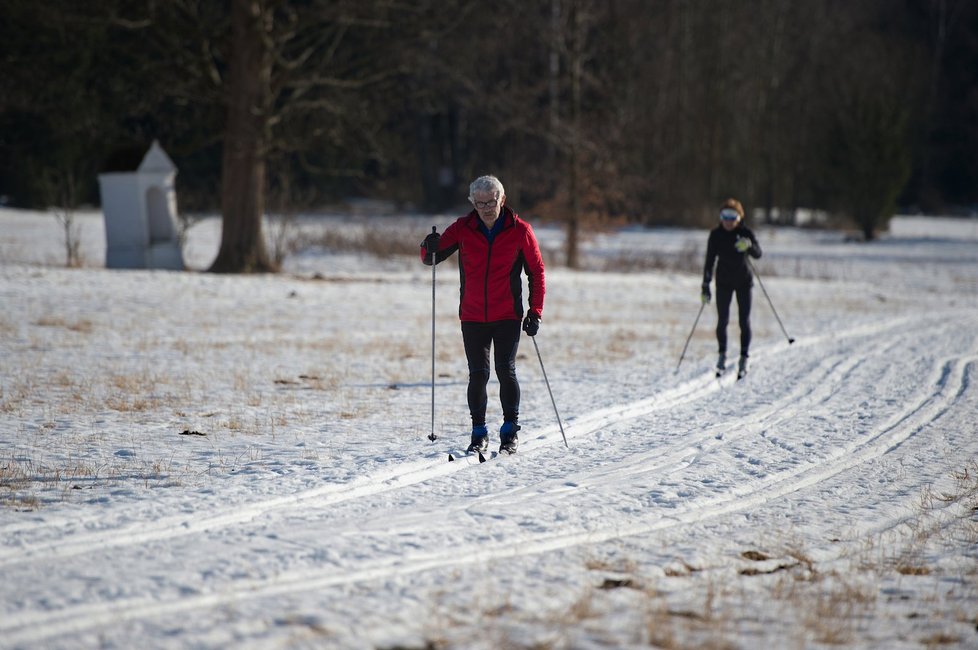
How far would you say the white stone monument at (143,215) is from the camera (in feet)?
68.4

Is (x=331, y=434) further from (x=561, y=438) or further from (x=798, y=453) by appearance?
(x=798, y=453)

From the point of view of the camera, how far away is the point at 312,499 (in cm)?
609

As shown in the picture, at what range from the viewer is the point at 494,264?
721cm

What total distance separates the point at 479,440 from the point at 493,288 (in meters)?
1.18

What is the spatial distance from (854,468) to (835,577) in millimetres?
2477

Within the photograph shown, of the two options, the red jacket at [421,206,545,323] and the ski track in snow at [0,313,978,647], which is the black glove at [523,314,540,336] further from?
the ski track in snow at [0,313,978,647]

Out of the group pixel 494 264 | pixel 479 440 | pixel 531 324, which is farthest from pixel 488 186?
pixel 479 440

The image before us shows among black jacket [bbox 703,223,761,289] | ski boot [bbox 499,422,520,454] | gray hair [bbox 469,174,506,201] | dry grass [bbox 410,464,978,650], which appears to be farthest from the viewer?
black jacket [bbox 703,223,761,289]

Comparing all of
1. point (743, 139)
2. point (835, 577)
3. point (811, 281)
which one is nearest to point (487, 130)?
point (743, 139)

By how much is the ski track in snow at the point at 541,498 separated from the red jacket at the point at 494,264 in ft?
3.79

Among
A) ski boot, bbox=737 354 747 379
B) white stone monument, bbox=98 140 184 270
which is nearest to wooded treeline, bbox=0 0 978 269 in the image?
white stone monument, bbox=98 140 184 270

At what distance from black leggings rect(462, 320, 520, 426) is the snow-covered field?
16.7 inches

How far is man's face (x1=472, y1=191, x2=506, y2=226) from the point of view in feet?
22.9

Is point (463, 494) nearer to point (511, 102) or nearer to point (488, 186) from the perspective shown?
point (488, 186)
